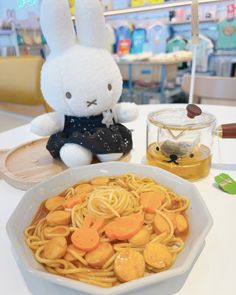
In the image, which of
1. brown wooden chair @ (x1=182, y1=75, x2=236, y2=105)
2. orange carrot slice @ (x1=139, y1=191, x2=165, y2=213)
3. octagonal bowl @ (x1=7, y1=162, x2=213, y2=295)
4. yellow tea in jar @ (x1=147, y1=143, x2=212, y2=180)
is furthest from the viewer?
brown wooden chair @ (x1=182, y1=75, x2=236, y2=105)

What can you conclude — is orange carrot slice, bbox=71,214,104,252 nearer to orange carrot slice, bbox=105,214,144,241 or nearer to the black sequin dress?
orange carrot slice, bbox=105,214,144,241

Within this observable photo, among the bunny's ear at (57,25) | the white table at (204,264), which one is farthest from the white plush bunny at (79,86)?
the white table at (204,264)

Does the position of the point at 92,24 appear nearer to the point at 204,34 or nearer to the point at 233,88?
the point at 233,88

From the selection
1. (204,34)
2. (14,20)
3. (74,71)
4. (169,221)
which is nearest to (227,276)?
(169,221)

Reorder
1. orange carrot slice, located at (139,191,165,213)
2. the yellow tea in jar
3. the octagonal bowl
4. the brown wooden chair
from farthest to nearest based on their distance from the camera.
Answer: the brown wooden chair < the yellow tea in jar < orange carrot slice, located at (139,191,165,213) < the octagonal bowl

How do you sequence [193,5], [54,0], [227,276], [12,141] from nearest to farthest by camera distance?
[227,276] → [54,0] → [193,5] → [12,141]

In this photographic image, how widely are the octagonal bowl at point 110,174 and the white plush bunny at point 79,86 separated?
52 millimetres

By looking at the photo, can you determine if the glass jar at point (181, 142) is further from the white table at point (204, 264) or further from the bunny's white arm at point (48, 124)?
the bunny's white arm at point (48, 124)

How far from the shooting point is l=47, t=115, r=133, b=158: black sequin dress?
446 millimetres

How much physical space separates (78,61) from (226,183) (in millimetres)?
315

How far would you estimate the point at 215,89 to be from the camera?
1.07 metres

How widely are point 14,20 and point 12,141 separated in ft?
6.92

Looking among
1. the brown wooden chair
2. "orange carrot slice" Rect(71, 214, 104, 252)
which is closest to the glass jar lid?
"orange carrot slice" Rect(71, 214, 104, 252)

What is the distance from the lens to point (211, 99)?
1114 millimetres
